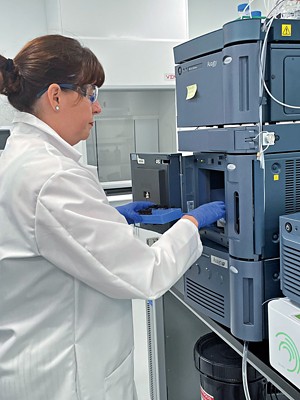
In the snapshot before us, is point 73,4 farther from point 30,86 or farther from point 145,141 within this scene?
point 30,86

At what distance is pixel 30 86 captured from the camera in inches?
42.1

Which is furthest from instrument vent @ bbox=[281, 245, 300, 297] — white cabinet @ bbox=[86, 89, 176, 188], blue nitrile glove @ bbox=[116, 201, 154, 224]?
white cabinet @ bbox=[86, 89, 176, 188]

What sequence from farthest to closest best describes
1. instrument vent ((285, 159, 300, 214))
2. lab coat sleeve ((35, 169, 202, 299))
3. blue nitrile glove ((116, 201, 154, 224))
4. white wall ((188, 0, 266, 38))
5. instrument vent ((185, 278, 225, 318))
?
white wall ((188, 0, 266, 38))
blue nitrile glove ((116, 201, 154, 224))
instrument vent ((185, 278, 225, 318))
instrument vent ((285, 159, 300, 214))
lab coat sleeve ((35, 169, 202, 299))

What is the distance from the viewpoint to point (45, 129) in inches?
42.4

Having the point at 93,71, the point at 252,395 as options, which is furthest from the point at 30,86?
the point at 252,395

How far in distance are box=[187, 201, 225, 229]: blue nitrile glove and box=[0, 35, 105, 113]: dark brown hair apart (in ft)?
1.57

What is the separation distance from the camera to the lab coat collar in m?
1.08

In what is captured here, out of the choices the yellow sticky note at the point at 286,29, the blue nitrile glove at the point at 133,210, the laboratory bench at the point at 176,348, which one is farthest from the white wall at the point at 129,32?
the yellow sticky note at the point at 286,29

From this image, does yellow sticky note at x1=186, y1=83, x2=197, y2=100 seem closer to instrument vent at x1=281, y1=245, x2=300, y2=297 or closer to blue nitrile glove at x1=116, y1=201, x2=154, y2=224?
blue nitrile glove at x1=116, y1=201, x2=154, y2=224

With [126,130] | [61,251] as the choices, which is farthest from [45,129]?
[126,130]

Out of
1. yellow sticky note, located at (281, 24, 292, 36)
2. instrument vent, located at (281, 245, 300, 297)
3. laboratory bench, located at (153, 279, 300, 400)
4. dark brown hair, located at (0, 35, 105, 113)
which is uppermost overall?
yellow sticky note, located at (281, 24, 292, 36)

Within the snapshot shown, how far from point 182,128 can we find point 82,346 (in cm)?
77

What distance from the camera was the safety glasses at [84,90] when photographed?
108cm

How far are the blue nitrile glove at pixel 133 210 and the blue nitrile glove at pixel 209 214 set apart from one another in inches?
9.5
